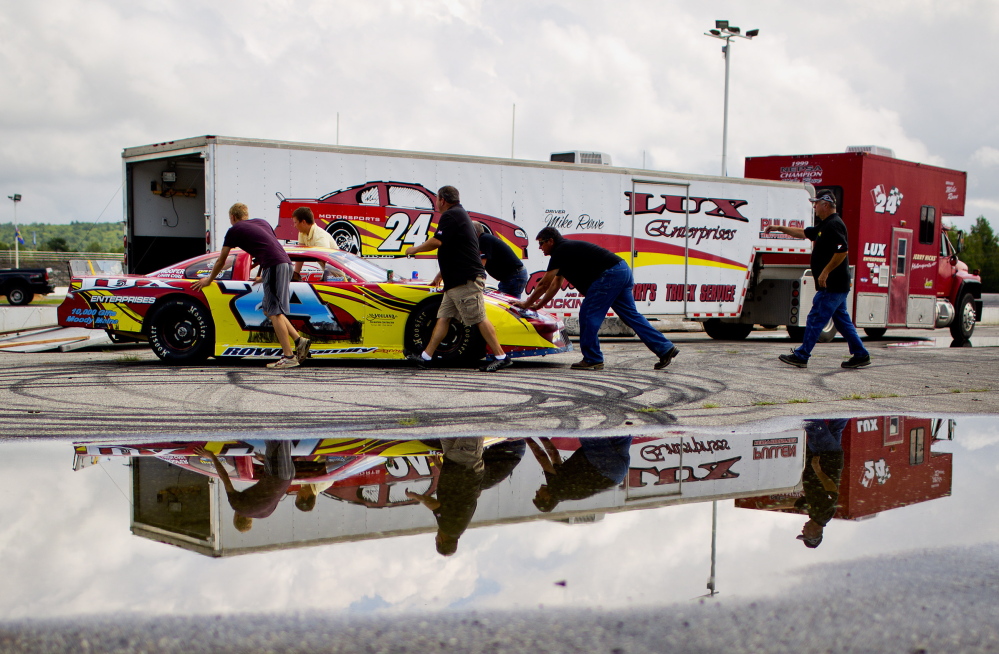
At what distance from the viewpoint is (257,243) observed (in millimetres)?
8633

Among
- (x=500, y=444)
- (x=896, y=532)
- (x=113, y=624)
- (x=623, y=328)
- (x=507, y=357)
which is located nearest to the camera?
(x=113, y=624)

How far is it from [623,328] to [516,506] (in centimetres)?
1090

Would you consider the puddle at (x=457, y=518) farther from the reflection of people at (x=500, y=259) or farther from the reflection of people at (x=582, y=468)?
the reflection of people at (x=500, y=259)

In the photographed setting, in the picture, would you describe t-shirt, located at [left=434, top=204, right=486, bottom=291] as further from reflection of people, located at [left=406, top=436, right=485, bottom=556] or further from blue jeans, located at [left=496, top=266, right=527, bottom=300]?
reflection of people, located at [left=406, top=436, right=485, bottom=556]

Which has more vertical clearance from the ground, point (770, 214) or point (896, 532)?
point (770, 214)

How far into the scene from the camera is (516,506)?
12.0ft

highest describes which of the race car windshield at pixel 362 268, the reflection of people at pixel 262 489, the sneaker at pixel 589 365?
the race car windshield at pixel 362 268

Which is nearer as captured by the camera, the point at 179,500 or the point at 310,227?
the point at 179,500

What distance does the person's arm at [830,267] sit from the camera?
9234 millimetres

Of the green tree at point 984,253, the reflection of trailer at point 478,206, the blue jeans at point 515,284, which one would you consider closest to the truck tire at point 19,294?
the reflection of trailer at point 478,206

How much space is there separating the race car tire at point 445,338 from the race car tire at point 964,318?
38.6 feet

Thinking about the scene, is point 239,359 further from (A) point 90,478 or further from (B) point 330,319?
(A) point 90,478

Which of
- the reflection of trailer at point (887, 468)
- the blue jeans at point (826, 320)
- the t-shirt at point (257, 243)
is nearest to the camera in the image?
the reflection of trailer at point (887, 468)

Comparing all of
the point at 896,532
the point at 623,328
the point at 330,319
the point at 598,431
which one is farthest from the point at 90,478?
the point at 623,328
